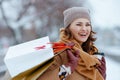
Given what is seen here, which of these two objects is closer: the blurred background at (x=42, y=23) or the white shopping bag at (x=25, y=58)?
the white shopping bag at (x=25, y=58)

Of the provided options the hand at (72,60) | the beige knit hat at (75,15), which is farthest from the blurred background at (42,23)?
the hand at (72,60)

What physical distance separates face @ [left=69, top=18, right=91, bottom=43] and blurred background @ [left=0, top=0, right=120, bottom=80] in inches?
244

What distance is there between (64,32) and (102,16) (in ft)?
27.7

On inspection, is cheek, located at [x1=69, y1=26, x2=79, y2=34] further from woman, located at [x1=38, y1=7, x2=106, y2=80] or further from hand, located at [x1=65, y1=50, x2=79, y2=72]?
hand, located at [x1=65, y1=50, x2=79, y2=72]

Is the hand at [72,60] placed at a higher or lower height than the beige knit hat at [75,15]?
lower

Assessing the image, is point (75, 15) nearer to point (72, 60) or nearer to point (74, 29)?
point (74, 29)

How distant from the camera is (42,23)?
10461mm

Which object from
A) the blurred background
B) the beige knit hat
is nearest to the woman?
the beige knit hat

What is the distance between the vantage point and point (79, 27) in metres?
3.04

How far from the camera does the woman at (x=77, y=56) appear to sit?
9.05 feet

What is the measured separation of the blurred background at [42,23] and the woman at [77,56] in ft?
20.1

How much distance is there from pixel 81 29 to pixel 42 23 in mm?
7462

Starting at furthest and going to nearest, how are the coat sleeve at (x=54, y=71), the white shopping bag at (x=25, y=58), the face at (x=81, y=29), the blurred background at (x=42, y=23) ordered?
the blurred background at (x=42, y=23), the face at (x=81, y=29), the coat sleeve at (x=54, y=71), the white shopping bag at (x=25, y=58)

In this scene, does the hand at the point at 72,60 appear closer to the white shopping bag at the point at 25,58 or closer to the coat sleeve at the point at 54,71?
the coat sleeve at the point at 54,71
